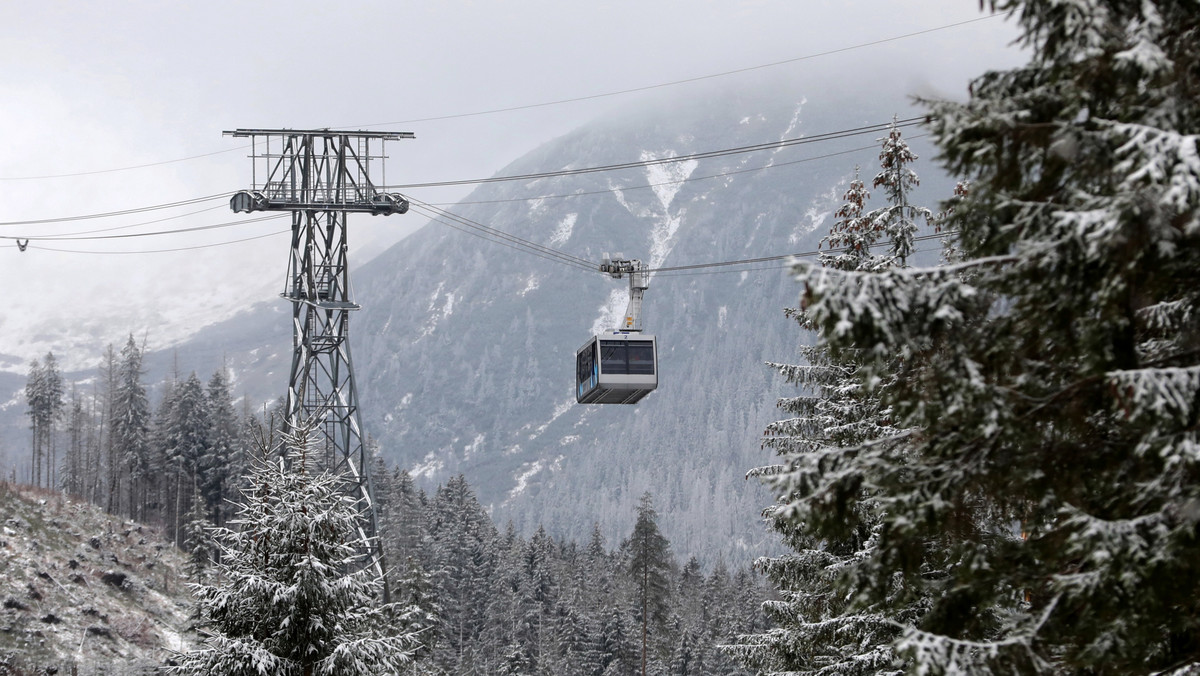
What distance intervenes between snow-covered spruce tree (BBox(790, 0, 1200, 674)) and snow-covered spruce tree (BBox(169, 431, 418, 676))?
1059 centimetres

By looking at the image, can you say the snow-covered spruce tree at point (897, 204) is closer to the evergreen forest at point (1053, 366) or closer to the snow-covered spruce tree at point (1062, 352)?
the evergreen forest at point (1053, 366)

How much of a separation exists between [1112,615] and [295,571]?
1250 cm

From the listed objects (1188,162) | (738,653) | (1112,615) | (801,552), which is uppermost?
(1188,162)

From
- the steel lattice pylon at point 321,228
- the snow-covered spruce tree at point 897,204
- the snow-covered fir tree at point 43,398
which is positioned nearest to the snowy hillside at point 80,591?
the steel lattice pylon at point 321,228

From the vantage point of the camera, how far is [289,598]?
53.4ft

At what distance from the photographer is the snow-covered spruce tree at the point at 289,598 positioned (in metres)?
16.2

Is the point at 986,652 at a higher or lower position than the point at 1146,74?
lower

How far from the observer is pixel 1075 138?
267 inches

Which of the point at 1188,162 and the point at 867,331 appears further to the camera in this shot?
the point at 867,331

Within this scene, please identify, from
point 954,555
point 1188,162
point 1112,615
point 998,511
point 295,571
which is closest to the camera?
point 1188,162

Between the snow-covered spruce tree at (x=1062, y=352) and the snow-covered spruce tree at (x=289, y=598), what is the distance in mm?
10590

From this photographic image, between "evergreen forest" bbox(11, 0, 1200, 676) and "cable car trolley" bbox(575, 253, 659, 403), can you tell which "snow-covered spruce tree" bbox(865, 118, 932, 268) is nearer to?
"evergreen forest" bbox(11, 0, 1200, 676)

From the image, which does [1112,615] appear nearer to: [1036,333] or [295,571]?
[1036,333]

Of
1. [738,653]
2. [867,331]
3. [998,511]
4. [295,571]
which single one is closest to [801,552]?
[738,653]
